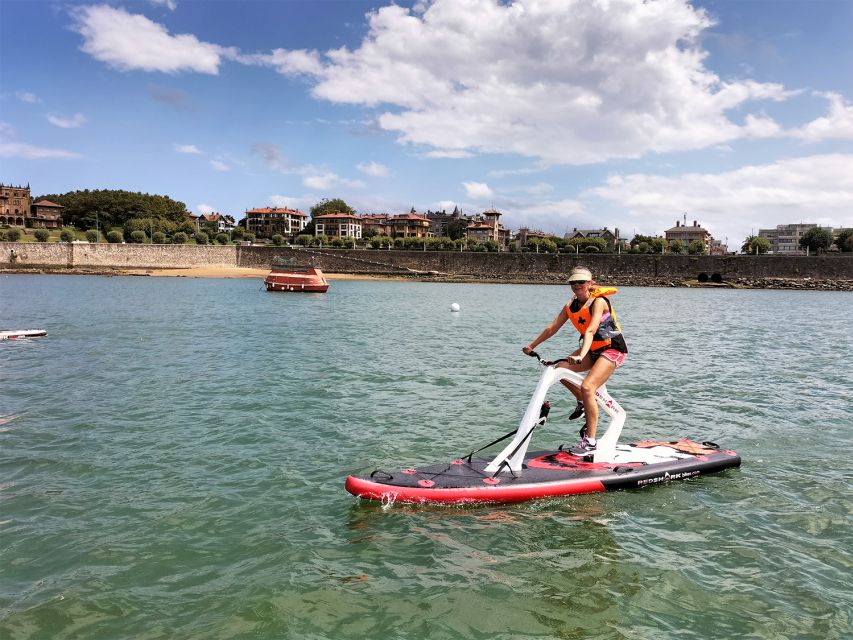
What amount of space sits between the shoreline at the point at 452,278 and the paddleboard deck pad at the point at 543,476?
9517 centimetres

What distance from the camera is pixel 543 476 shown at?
8.64m

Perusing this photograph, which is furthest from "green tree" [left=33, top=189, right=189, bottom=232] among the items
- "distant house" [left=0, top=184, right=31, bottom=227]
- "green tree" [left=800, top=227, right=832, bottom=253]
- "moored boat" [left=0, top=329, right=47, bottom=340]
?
"green tree" [left=800, top=227, right=832, bottom=253]

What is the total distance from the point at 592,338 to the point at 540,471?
2.07 meters

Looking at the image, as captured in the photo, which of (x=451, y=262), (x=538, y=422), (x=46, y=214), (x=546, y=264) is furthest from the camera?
(x=46, y=214)

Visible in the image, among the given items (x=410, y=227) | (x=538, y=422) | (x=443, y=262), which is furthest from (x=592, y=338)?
(x=410, y=227)

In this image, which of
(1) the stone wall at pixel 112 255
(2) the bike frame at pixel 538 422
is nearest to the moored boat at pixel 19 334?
(2) the bike frame at pixel 538 422

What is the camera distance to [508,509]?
26.9ft

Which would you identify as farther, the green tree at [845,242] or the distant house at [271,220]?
the distant house at [271,220]

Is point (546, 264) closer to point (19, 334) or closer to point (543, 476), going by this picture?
point (19, 334)

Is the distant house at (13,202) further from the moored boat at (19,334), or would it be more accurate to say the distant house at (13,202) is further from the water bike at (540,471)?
the water bike at (540,471)

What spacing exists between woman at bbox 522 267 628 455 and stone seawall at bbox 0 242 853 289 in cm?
9510

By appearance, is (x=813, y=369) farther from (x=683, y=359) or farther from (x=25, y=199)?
(x=25, y=199)

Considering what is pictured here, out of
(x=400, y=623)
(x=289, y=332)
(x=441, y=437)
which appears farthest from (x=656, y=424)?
(x=289, y=332)

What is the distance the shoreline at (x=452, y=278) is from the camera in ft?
317
